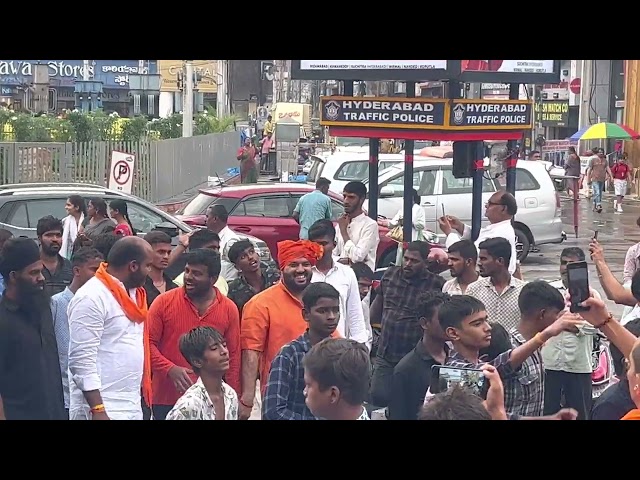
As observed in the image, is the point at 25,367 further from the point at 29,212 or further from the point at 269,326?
the point at 29,212

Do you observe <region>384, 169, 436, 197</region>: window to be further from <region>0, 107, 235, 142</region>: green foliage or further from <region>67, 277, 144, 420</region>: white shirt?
<region>67, 277, 144, 420</region>: white shirt

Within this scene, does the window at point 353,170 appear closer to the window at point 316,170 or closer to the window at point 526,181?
the window at point 316,170

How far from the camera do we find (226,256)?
28.6ft

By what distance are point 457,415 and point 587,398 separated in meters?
3.16

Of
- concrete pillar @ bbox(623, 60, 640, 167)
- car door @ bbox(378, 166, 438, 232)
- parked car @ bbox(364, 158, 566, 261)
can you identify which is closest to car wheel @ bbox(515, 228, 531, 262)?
parked car @ bbox(364, 158, 566, 261)

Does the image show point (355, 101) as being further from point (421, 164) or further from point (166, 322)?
point (421, 164)

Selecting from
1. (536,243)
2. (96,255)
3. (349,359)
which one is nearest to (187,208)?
(536,243)

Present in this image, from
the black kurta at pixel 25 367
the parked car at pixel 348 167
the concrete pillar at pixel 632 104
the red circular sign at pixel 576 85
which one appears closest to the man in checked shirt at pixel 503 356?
the black kurta at pixel 25 367

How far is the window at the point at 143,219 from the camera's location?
1283 centimetres

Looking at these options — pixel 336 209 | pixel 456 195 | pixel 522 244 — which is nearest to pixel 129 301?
pixel 336 209

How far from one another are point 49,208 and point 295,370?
8.26 m

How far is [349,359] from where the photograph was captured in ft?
12.9
